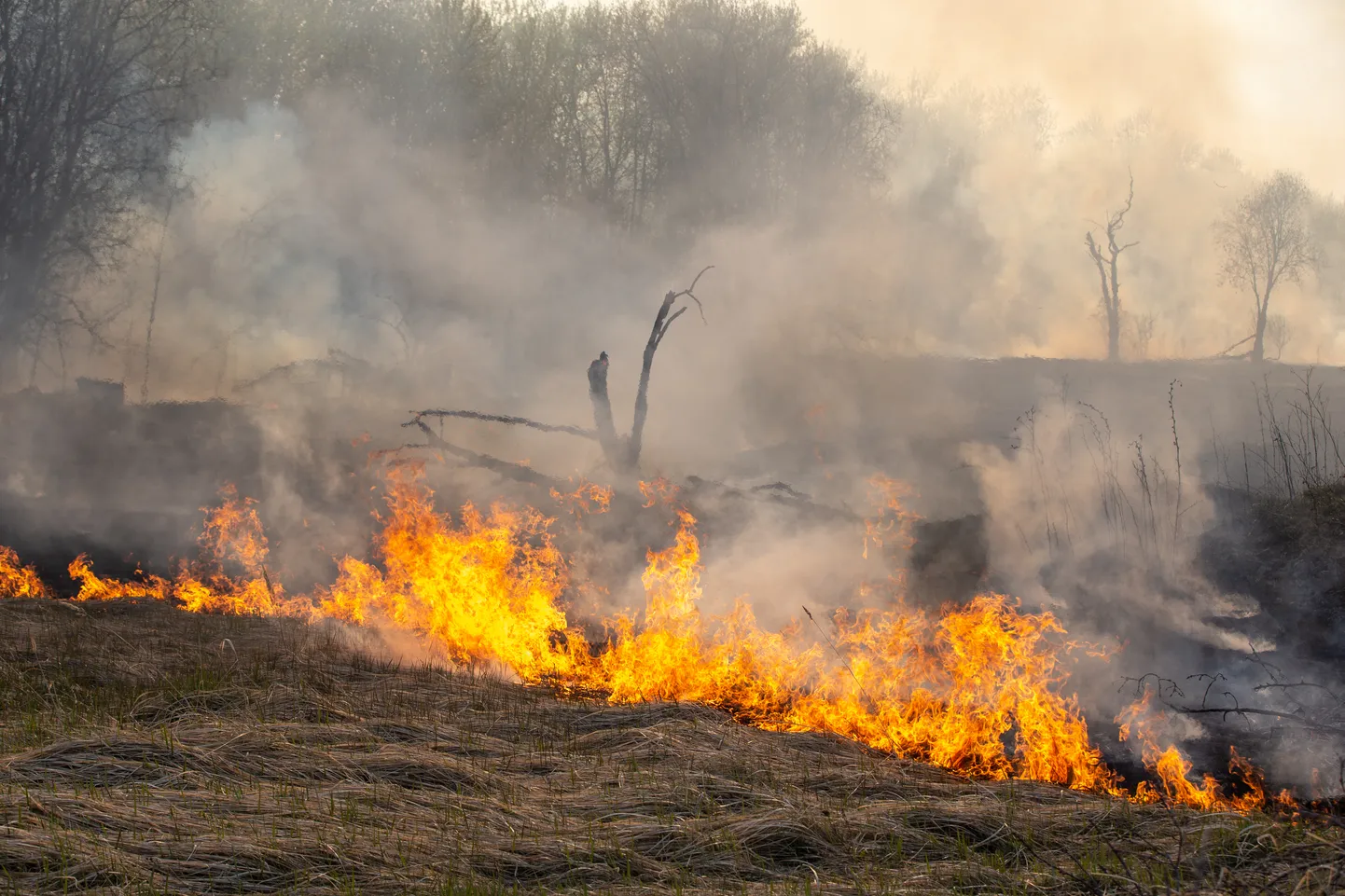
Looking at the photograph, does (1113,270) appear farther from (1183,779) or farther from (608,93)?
(1183,779)

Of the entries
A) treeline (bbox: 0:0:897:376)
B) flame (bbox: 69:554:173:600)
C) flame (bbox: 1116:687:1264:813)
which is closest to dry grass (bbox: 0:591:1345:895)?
flame (bbox: 1116:687:1264:813)

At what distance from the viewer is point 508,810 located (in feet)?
16.2

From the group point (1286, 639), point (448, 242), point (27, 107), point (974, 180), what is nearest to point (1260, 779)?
point (1286, 639)

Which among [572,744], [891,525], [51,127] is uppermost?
[51,127]

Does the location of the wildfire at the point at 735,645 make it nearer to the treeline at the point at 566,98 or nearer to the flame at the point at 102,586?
the flame at the point at 102,586

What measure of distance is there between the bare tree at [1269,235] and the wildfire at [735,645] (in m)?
30.6

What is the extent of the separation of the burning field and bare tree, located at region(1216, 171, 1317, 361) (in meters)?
30.8

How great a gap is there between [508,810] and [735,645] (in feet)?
16.5

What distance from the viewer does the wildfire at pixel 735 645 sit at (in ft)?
25.6

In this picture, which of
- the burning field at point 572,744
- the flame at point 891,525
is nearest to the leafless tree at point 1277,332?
the flame at point 891,525

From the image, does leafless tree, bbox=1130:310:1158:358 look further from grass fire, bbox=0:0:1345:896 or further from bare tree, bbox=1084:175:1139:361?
bare tree, bbox=1084:175:1139:361

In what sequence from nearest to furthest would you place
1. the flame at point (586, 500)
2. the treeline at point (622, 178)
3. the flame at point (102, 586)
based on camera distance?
the flame at point (586, 500)
the flame at point (102, 586)
the treeline at point (622, 178)

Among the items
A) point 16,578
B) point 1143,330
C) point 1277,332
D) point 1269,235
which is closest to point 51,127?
point 16,578

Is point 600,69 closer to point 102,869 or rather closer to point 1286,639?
point 1286,639
